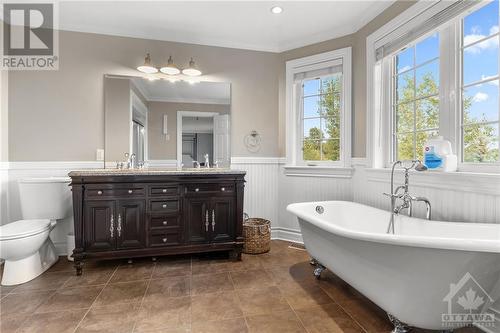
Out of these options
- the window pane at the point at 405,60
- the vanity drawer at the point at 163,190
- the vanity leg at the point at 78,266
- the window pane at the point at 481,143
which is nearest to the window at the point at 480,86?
the window pane at the point at 481,143

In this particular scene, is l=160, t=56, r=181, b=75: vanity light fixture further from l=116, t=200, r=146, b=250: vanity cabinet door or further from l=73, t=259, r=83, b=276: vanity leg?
l=73, t=259, r=83, b=276: vanity leg

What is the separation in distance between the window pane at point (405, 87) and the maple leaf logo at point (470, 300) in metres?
1.67

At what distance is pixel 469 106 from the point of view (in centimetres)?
183

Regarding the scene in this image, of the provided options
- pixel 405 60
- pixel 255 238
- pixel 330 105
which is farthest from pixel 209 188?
pixel 405 60

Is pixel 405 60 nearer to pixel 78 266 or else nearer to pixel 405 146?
pixel 405 146

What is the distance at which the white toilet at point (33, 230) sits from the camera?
2.04m

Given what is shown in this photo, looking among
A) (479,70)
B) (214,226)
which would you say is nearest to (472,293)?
(479,70)

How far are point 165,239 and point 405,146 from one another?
244cm

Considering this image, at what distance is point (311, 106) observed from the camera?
3195mm

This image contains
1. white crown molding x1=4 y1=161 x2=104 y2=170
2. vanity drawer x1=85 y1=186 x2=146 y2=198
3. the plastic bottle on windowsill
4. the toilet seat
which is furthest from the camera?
white crown molding x1=4 y1=161 x2=104 y2=170

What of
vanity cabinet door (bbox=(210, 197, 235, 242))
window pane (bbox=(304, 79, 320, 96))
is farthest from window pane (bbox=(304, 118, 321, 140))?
Result: vanity cabinet door (bbox=(210, 197, 235, 242))

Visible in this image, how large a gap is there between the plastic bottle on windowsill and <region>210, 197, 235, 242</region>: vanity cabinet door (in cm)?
172

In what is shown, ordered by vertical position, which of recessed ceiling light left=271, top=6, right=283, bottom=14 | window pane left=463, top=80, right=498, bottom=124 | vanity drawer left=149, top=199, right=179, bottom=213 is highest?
recessed ceiling light left=271, top=6, right=283, bottom=14

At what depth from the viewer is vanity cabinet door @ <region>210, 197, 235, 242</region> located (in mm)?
2580
